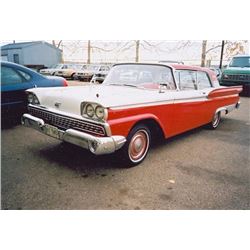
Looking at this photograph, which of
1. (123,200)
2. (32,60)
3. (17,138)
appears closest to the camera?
(123,200)

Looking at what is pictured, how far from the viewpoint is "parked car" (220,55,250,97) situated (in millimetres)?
10891

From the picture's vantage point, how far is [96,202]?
101 inches

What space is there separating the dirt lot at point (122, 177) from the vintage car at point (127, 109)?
35 centimetres

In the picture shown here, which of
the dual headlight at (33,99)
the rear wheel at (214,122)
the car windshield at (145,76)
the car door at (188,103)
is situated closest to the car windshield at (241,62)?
the rear wheel at (214,122)

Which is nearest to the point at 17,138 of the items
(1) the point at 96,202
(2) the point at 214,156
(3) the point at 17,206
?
(3) the point at 17,206

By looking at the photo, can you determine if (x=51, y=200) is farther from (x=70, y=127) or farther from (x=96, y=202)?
(x=70, y=127)

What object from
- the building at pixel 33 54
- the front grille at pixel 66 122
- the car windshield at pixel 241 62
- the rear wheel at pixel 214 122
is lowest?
the rear wheel at pixel 214 122

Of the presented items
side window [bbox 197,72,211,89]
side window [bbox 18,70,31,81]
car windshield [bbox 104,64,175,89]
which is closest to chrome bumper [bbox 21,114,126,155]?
car windshield [bbox 104,64,175,89]

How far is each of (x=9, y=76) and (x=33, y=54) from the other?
25.6m

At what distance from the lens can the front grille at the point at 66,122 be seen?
9.55ft

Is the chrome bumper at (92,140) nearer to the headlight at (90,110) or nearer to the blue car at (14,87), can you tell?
the headlight at (90,110)

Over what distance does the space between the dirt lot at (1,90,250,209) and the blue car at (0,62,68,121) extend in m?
0.58

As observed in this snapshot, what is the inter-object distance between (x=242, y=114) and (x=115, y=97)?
18.1ft

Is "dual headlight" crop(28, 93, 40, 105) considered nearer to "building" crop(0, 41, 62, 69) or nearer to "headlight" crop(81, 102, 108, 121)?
"headlight" crop(81, 102, 108, 121)
